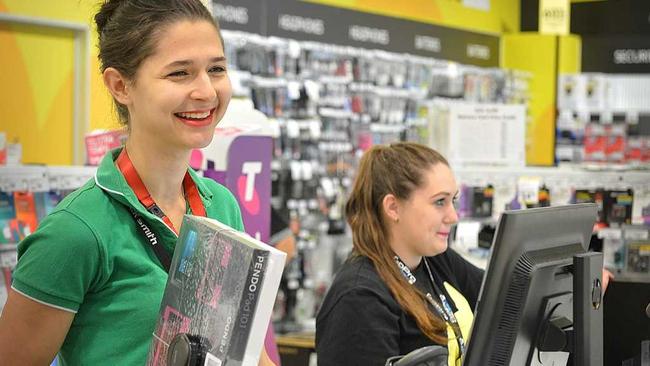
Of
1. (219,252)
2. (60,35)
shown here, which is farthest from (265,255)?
(60,35)

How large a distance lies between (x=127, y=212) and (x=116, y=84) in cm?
26

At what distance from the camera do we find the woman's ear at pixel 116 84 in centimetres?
202

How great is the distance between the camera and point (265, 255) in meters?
1.54

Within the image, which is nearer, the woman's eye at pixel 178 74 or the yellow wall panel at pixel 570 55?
the woman's eye at pixel 178 74

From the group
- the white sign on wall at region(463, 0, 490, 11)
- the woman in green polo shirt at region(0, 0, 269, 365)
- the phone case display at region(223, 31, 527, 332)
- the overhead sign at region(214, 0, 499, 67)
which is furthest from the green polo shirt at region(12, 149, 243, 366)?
the white sign on wall at region(463, 0, 490, 11)

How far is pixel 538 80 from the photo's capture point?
1336cm

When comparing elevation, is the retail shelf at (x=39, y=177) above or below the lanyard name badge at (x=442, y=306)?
above

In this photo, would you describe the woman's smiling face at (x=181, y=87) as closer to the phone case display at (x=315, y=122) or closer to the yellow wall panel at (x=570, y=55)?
the phone case display at (x=315, y=122)

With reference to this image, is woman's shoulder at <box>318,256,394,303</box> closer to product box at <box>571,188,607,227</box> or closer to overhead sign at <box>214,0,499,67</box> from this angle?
product box at <box>571,188,607,227</box>

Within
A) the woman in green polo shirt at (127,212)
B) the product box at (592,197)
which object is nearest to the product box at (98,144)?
the woman in green polo shirt at (127,212)

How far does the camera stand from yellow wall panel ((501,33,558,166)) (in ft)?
43.7

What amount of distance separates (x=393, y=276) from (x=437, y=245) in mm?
209

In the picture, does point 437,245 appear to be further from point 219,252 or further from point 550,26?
point 550,26

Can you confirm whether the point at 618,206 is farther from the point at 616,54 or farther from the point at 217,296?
the point at 616,54
